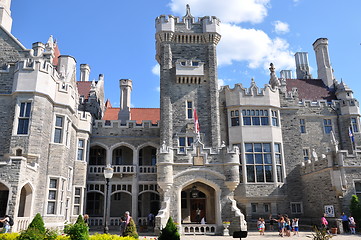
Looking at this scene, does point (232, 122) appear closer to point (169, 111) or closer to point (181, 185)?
point (169, 111)

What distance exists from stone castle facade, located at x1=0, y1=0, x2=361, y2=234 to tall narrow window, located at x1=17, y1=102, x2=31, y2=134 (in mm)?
61

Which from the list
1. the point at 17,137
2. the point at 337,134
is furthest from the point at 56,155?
the point at 337,134

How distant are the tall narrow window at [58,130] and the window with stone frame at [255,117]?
14.2 metres

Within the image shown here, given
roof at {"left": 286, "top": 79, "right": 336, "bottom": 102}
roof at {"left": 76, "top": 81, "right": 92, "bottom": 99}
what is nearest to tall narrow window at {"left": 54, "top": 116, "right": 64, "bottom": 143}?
roof at {"left": 76, "top": 81, "right": 92, "bottom": 99}

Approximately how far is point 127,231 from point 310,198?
56.8ft

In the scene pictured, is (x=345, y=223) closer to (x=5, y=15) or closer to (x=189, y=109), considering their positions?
(x=189, y=109)

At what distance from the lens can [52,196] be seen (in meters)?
20.4

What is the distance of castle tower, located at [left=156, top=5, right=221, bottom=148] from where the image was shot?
26.3m

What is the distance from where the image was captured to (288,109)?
28141 mm

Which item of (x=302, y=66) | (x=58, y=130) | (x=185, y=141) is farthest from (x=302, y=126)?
(x=58, y=130)

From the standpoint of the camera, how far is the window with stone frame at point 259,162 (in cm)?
2567

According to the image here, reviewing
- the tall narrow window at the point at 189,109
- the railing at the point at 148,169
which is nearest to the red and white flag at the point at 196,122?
the tall narrow window at the point at 189,109

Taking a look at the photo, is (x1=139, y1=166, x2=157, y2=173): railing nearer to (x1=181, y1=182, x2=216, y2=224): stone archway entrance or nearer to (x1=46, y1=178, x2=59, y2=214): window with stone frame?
(x1=181, y1=182, x2=216, y2=224): stone archway entrance

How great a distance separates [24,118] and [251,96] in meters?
17.4
